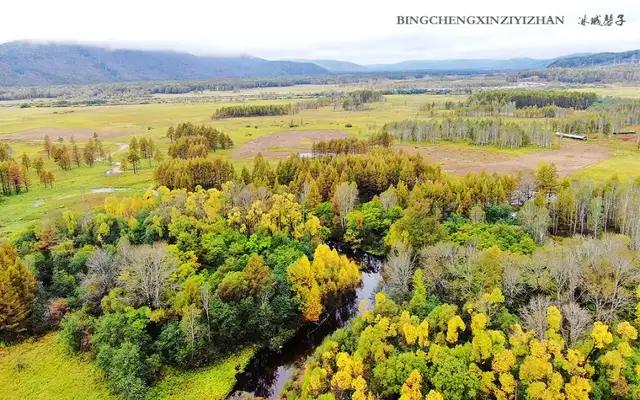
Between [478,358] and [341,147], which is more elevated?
[341,147]

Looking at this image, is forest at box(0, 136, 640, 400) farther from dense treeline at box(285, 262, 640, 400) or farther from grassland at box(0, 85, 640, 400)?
grassland at box(0, 85, 640, 400)

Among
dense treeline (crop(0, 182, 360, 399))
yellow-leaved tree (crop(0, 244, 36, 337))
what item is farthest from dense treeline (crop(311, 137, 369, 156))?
yellow-leaved tree (crop(0, 244, 36, 337))

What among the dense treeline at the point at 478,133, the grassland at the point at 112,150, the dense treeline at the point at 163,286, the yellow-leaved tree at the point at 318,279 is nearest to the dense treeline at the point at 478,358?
the yellow-leaved tree at the point at 318,279

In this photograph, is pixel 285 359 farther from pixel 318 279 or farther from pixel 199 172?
pixel 199 172

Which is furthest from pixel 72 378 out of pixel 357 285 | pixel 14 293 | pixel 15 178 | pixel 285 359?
pixel 15 178

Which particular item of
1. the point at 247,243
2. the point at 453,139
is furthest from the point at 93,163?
the point at 453,139

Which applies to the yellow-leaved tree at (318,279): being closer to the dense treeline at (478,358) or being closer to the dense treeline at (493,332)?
the dense treeline at (493,332)
